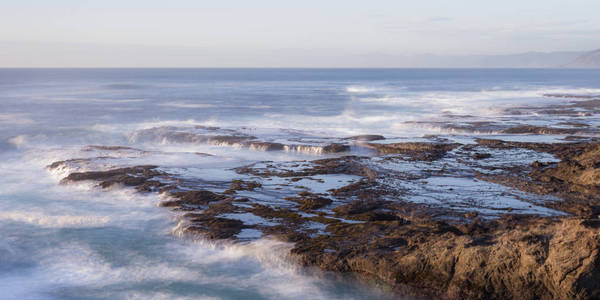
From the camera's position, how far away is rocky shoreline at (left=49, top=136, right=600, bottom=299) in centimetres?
1143

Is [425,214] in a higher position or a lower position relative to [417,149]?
lower

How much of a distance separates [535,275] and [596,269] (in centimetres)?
118

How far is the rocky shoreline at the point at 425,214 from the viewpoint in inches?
450

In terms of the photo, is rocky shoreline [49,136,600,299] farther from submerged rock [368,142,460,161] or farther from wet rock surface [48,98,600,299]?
submerged rock [368,142,460,161]

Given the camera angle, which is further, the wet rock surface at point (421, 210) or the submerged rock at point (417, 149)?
the submerged rock at point (417, 149)

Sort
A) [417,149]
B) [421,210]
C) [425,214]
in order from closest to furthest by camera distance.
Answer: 1. [425,214]
2. [421,210]
3. [417,149]

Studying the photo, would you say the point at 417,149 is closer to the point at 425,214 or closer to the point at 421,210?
the point at 421,210

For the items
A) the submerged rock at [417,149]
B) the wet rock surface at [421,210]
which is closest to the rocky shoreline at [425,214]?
the wet rock surface at [421,210]

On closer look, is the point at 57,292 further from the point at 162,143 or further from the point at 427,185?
the point at 162,143

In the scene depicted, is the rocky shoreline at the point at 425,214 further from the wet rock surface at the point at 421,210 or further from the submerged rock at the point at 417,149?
the submerged rock at the point at 417,149

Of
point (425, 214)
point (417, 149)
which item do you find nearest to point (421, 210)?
point (425, 214)

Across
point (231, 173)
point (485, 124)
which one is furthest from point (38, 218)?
point (485, 124)

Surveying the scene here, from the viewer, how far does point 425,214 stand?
53.0 ft

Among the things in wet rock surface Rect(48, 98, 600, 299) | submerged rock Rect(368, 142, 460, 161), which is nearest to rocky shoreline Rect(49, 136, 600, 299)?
wet rock surface Rect(48, 98, 600, 299)
